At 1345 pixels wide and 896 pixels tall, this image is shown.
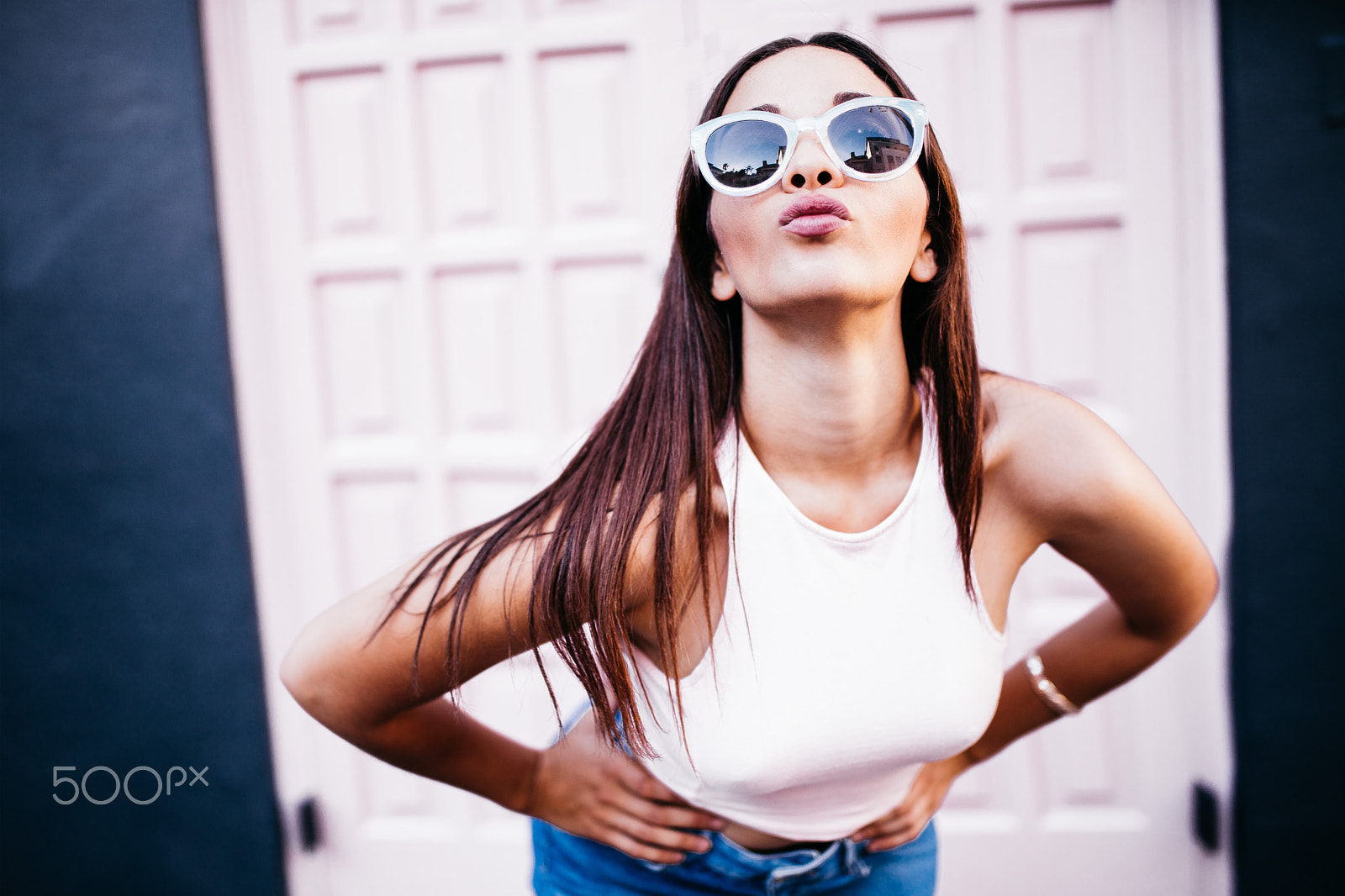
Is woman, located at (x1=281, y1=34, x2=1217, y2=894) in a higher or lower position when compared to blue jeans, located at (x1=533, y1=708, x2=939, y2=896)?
higher

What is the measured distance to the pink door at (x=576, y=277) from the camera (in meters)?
1.67

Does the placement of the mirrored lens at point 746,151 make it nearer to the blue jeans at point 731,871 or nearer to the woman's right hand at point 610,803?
the woman's right hand at point 610,803

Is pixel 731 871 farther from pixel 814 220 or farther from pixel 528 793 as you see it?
pixel 814 220

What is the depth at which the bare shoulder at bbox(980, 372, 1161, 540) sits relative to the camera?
2.92 ft

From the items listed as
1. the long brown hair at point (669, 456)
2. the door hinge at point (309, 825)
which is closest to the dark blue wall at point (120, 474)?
the door hinge at point (309, 825)

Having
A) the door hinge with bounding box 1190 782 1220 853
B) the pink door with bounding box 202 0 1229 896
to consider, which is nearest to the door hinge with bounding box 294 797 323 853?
the pink door with bounding box 202 0 1229 896

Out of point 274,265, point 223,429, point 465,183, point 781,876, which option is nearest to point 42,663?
point 223,429

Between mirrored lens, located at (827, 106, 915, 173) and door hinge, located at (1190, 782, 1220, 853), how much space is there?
6.23 feet

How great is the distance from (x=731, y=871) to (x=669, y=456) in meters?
0.59

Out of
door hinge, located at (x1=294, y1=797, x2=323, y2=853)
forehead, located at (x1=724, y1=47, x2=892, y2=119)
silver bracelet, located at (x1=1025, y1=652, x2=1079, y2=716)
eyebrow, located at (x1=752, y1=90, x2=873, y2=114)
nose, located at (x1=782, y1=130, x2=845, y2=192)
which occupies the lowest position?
door hinge, located at (x1=294, y1=797, x2=323, y2=853)

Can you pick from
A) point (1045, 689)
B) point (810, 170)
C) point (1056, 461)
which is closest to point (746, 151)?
point (810, 170)

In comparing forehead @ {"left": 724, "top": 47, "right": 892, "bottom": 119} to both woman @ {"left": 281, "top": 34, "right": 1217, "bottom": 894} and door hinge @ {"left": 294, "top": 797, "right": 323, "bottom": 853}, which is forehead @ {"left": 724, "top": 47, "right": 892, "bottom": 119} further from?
door hinge @ {"left": 294, "top": 797, "right": 323, "bottom": 853}

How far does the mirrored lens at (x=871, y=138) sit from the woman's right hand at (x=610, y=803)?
0.80 meters

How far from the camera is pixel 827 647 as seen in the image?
82 cm
